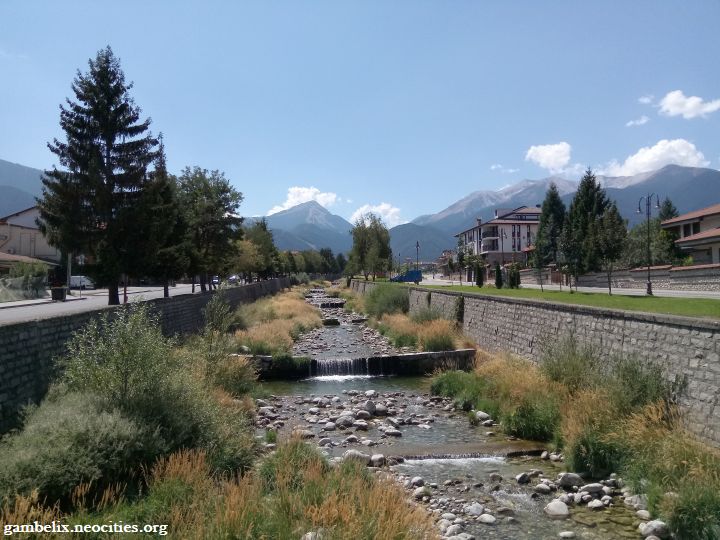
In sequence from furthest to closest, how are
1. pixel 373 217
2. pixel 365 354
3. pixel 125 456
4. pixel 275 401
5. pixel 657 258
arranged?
pixel 373 217 → pixel 657 258 → pixel 365 354 → pixel 275 401 → pixel 125 456

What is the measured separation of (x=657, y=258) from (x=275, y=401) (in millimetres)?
52736

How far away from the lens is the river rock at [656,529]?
785cm

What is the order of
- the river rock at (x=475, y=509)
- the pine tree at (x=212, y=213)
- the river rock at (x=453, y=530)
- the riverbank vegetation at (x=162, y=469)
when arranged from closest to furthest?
the riverbank vegetation at (x=162, y=469) < the river rock at (x=453, y=530) < the river rock at (x=475, y=509) < the pine tree at (x=212, y=213)

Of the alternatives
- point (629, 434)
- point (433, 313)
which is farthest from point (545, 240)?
point (629, 434)

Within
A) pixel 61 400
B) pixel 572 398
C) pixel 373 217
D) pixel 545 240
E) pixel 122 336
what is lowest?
pixel 572 398

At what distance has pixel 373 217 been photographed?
86125 millimetres

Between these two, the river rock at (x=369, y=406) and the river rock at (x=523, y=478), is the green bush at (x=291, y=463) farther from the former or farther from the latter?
the river rock at (x=369, y=406)

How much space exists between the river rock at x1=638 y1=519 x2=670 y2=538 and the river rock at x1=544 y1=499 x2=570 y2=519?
46.2 inches

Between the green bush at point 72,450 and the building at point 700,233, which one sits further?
the building at point 700,233

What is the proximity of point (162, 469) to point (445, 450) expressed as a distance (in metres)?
6.73

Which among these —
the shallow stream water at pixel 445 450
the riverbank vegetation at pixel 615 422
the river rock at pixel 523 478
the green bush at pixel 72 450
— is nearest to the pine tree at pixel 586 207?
the shallow stream water at pixel 445 450

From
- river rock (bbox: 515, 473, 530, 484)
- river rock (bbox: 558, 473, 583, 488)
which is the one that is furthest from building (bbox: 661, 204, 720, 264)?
river rock (bbox: 515, 473, 530, 484)

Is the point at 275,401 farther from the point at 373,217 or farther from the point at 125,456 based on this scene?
the point at 373,217

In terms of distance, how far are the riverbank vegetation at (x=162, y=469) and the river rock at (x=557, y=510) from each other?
2872mm
